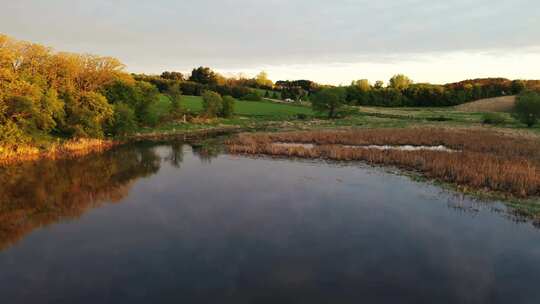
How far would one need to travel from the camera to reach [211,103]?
8144 cm

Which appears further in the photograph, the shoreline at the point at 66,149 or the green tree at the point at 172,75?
the green tree at the point at 172,75

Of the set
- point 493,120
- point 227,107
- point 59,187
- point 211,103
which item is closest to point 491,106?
point 493,120

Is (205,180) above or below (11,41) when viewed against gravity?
below

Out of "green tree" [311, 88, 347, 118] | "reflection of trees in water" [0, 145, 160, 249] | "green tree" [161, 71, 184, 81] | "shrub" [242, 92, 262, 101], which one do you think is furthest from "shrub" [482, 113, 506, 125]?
"green tree" [161, 71, 184, 81]

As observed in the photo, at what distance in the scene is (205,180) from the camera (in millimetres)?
29938

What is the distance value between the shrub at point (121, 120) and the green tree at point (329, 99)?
54272mm

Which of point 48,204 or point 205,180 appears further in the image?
point 205,180

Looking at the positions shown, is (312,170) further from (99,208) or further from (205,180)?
(99,208)

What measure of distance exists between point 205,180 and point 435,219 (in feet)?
60.5

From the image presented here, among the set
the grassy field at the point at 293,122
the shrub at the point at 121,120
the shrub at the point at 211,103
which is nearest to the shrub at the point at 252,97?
the grassy field at the point at 293,122

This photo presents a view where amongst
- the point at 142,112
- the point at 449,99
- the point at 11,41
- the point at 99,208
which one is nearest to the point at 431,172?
the point at 99,208

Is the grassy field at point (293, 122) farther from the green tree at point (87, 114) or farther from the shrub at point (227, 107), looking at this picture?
the green tree at point (87, 114)

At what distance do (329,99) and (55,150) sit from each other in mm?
69543

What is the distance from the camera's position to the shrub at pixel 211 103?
8075cm
